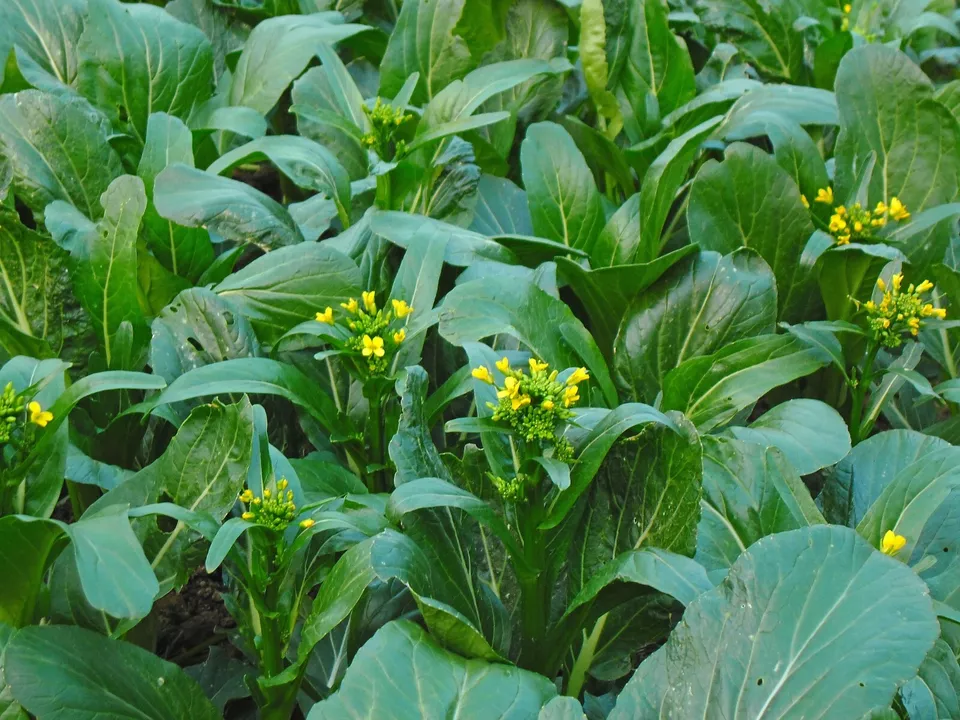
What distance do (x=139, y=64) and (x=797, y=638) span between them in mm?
2279

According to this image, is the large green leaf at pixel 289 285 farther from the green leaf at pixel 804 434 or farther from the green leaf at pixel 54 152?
the green leaf at pixel 804 434

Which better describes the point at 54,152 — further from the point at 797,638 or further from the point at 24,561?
the point at 797,638

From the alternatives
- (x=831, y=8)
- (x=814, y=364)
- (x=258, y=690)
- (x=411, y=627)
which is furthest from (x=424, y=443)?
(x=831, y=8)

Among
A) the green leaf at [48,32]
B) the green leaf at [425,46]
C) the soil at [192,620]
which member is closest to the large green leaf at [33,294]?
the soil at [192,620]

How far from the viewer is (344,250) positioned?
234cm

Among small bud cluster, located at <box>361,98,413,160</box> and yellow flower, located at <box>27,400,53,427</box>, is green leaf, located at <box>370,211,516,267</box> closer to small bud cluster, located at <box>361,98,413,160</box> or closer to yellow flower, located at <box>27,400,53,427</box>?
small bud cluster, located at <box>361,98,413,160</box>

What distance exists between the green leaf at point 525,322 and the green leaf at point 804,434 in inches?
12.8

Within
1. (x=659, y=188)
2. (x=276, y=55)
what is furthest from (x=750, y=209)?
(x=276, y=55)

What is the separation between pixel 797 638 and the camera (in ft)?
4.67

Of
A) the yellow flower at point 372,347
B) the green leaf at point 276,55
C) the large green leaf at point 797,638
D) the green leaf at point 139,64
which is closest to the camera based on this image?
the large green leaf at point 797,638

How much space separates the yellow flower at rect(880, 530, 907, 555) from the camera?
1.58 metres

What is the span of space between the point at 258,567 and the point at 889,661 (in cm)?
99

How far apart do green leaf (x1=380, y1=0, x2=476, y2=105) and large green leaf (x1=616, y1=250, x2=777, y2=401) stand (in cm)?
104

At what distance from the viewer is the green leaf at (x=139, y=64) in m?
2.69
